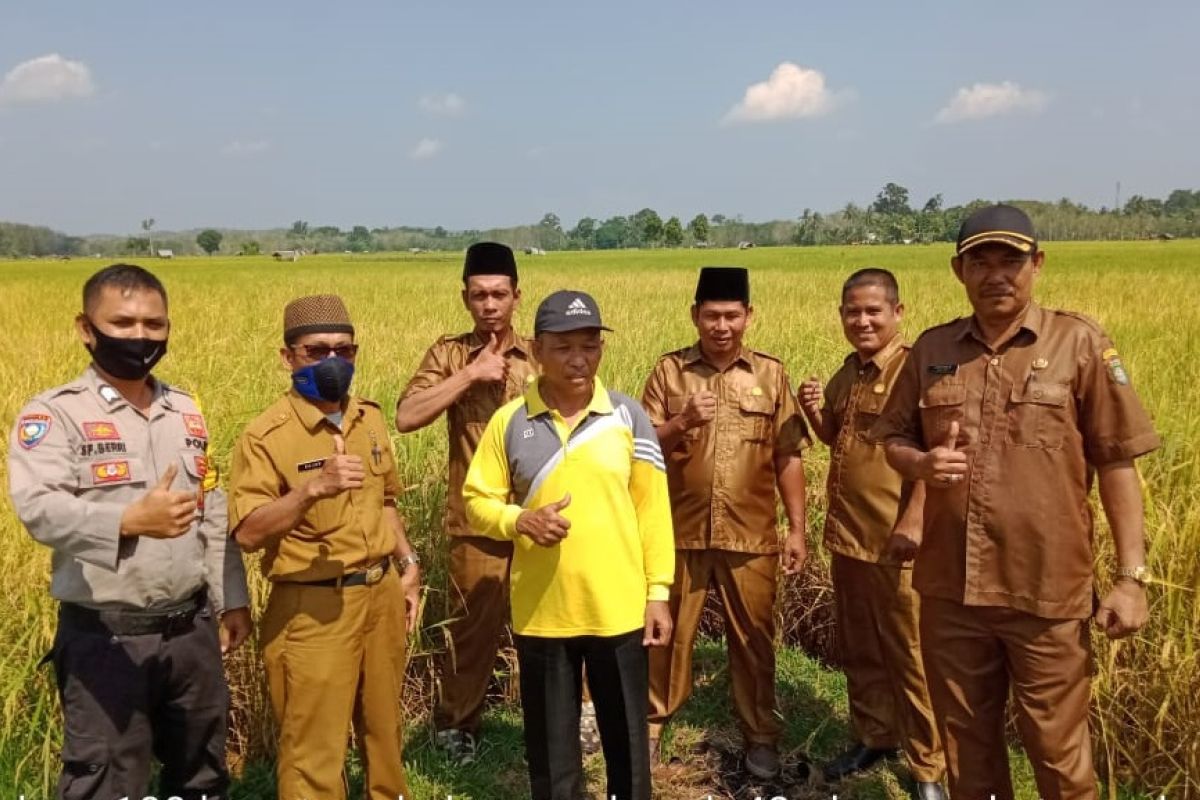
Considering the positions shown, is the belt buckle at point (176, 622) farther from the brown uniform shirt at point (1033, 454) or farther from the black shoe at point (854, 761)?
the black shoe at point (854, 761)

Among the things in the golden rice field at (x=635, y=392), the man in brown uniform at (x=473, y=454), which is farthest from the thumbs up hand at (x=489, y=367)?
the golden rice field at (x=635, y=392)

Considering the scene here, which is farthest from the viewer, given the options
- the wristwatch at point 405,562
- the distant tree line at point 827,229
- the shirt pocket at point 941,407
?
the distant tree line at point 827,229

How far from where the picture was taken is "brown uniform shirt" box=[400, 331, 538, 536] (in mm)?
3295

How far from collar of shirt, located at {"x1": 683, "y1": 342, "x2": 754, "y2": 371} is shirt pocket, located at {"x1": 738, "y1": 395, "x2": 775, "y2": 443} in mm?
143

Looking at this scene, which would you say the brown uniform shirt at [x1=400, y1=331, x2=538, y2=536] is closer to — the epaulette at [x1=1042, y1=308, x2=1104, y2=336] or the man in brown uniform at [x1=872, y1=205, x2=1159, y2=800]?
the man in brown uniform at [x1=872, y1=205, x2=1159, y2=800]

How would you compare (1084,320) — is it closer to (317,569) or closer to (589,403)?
(589,403)

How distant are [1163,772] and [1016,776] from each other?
1.60 ft

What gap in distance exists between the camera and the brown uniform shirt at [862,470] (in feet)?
10.2

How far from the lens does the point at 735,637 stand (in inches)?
129

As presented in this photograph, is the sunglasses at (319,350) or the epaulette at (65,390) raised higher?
the sunglasses at (319,350)

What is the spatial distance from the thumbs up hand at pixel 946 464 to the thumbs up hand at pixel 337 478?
5.17 ft

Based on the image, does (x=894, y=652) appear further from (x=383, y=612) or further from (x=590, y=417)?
(x=383, y=612)

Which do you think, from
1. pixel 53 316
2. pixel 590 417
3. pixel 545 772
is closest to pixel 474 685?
pixel 545 772

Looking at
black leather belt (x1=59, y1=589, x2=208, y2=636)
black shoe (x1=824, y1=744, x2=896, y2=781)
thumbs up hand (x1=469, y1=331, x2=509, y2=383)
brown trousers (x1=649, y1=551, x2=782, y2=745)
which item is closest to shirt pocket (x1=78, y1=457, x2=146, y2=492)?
black leather belt (x1=59, y1=589, x2=208, y2=636)
